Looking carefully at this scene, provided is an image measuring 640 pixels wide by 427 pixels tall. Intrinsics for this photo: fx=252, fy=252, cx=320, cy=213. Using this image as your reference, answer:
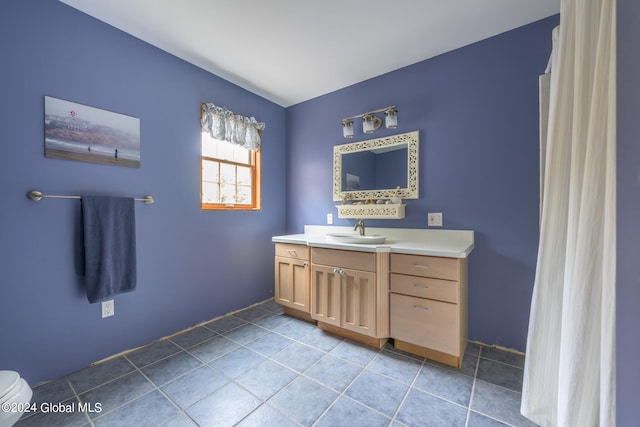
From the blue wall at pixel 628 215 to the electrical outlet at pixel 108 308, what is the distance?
102 inches

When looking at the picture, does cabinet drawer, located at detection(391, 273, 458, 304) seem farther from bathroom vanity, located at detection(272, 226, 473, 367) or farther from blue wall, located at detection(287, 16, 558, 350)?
blue wall, located at detection(287, 16, 558, 350)

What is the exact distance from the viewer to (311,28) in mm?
1814

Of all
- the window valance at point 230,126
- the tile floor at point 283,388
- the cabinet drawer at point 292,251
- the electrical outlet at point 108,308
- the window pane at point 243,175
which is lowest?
the tile floor at point 283,388

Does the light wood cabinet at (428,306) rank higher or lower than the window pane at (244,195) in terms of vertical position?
lower

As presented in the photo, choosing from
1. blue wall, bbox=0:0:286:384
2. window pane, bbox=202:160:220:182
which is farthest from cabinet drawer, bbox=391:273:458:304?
window pane, bbox=202:160:220:182

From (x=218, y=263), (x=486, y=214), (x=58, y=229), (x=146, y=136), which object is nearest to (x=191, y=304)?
(x=218, y=263)

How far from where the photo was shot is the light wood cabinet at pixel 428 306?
1.63m

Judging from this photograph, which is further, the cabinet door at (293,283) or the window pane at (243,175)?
the window pane at (243,175)

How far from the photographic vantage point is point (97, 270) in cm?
169

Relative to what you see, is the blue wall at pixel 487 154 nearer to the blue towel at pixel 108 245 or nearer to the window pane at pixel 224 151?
the window pane at pixel 224 151

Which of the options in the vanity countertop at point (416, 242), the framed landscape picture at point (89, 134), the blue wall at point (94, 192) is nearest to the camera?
the blue wall at point (94, 192)

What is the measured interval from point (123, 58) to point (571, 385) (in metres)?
3.04

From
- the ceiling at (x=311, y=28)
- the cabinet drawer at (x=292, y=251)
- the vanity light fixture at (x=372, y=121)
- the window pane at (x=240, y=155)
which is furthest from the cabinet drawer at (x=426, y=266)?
the window pane at (x=240, y=155)

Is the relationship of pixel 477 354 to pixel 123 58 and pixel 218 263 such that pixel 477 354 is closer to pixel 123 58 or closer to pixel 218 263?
pixel 218 263
